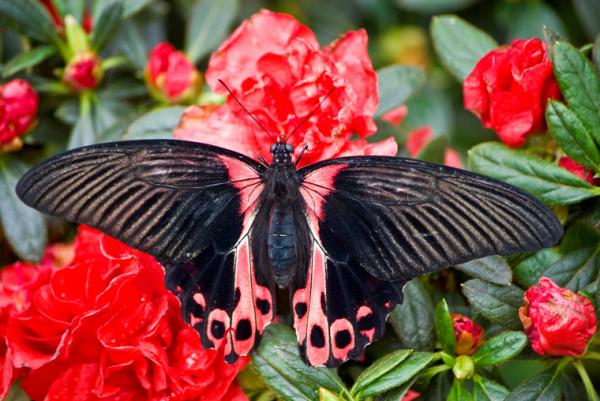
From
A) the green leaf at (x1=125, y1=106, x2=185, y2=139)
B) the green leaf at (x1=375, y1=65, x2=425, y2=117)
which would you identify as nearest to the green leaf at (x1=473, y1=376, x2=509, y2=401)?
the green leaf at (x1=375, y1=65, x2=425, y2=117)

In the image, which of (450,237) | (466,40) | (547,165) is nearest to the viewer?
(450,237)

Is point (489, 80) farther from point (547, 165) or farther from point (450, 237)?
point (450, 237)

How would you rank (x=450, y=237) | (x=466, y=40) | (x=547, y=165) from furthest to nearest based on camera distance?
(x=466, y=40) < (x=547, y=165) < (x=450, y=237)

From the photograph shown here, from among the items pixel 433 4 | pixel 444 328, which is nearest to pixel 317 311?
pixel 444 328

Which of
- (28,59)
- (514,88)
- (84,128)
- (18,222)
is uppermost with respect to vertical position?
(514,88)

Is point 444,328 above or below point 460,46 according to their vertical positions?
below

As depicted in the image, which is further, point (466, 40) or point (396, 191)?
point (466, 40)

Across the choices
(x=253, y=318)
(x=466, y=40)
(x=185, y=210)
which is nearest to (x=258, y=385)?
(x=253, y=318)

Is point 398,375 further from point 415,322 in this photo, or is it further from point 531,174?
point 531,174
